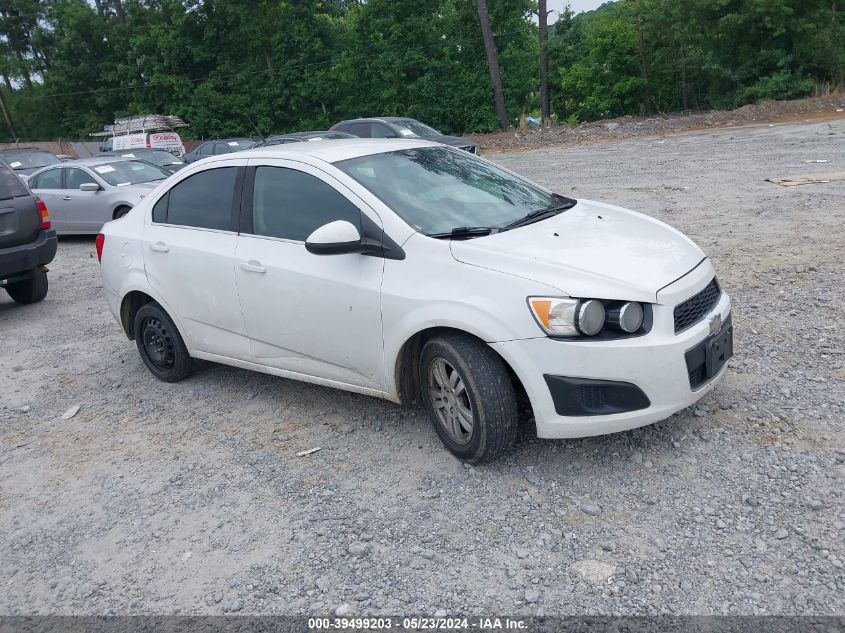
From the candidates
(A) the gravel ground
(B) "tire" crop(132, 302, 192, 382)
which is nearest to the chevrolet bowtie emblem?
(B) "tire" crop(132, 302, 192, 382)

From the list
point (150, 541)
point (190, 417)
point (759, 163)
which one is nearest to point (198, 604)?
point (150, 541)

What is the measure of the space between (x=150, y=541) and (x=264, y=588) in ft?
2.64

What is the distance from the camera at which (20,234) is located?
8117 millimetres

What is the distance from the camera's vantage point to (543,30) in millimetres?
32688

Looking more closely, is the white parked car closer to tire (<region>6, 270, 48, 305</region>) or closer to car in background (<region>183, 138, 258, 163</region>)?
tire (<region>6, 270, 48, 305</region>)

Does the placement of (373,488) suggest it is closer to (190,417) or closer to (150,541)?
(150,541)

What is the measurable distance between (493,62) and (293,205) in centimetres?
3078

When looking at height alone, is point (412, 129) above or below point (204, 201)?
above

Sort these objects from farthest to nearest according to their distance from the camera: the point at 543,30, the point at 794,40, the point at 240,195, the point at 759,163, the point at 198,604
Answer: the point at 543,30 → the point at 794,40 → the point at 759,163 → the point at 240,195 → the point at 198,604

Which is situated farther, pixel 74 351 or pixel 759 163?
pixel 759 163

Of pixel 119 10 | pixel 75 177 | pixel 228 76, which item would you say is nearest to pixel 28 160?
pixel 75 177

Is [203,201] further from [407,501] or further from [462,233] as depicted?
[407,501]

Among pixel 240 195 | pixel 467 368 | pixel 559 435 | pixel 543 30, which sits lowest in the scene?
pixel 559 435

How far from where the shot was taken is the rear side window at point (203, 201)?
200 inches
